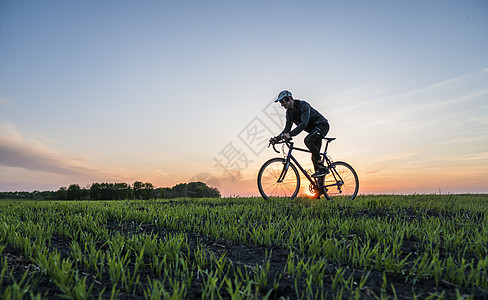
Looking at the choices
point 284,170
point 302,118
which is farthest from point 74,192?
point 302,118

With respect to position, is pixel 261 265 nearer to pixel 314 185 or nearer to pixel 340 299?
pixel 340 299

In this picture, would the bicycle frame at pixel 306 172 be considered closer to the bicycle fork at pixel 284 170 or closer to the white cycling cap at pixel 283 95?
the bicycle fork at pixel 284 170

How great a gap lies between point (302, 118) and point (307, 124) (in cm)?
44

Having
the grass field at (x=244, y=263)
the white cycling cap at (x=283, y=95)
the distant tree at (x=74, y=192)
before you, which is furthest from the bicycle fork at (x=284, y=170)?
the distant tree at (x=74, y=192)

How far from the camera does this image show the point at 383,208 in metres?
6.20

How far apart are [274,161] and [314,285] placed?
528 cm

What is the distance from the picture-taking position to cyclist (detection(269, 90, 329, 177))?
297 inches

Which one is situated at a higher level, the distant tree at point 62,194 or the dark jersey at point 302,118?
the dark jersey at point 302,118

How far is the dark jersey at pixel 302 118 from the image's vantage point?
7.50 m

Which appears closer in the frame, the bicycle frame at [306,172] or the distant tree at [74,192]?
the bicycle frame at [306,172]

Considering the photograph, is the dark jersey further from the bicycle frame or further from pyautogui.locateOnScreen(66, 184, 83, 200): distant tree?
pyautogui.locateOnScreen(66, 184, 83, 200): distant tree

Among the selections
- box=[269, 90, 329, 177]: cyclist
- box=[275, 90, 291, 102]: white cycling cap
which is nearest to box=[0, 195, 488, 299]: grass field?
box=[269, 90, 329, 177]: cyclist

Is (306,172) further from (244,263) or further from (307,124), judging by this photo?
(244,263)

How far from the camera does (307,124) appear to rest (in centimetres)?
792
